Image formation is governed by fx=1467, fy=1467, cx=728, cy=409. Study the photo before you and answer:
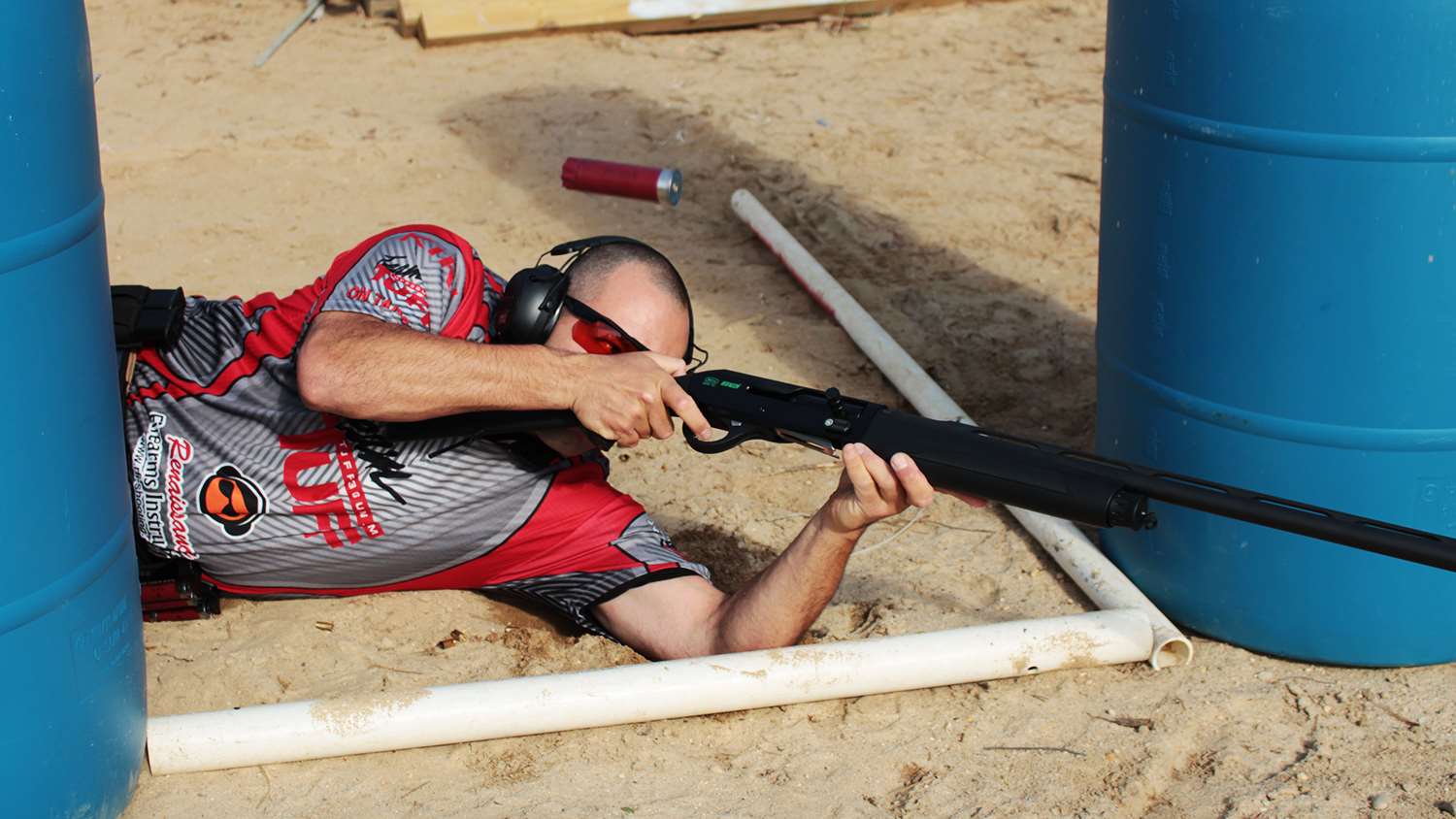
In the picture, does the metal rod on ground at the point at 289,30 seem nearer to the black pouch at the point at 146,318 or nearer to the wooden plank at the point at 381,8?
the wooden plank at the point at 381,8

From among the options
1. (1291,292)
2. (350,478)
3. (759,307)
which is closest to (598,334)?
(350,478)

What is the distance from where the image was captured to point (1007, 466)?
2154 millimetres

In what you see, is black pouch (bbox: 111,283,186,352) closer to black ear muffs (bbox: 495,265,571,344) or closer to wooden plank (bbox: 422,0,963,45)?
black ear muffs (bbox: 495,265,571,344)

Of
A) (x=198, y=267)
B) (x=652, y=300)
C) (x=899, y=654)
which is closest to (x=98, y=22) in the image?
(x=198, y=267)

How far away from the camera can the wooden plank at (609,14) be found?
6621 millimetres

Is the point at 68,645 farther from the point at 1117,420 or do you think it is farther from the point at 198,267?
the point at 198,267

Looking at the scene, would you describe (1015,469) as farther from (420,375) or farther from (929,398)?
(929,398)

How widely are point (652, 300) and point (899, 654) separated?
2.54 feet

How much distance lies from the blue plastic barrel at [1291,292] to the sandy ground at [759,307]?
0.18 m

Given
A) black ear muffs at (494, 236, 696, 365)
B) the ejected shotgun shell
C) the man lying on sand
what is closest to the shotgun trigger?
the man lying on sand

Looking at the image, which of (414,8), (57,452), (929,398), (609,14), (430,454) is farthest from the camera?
(609,14)

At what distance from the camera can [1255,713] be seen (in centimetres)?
262

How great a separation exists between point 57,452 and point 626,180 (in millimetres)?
1902

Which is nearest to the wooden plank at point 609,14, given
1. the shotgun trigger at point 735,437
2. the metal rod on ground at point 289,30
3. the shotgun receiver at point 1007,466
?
the metal rod on ground at point 289,30
